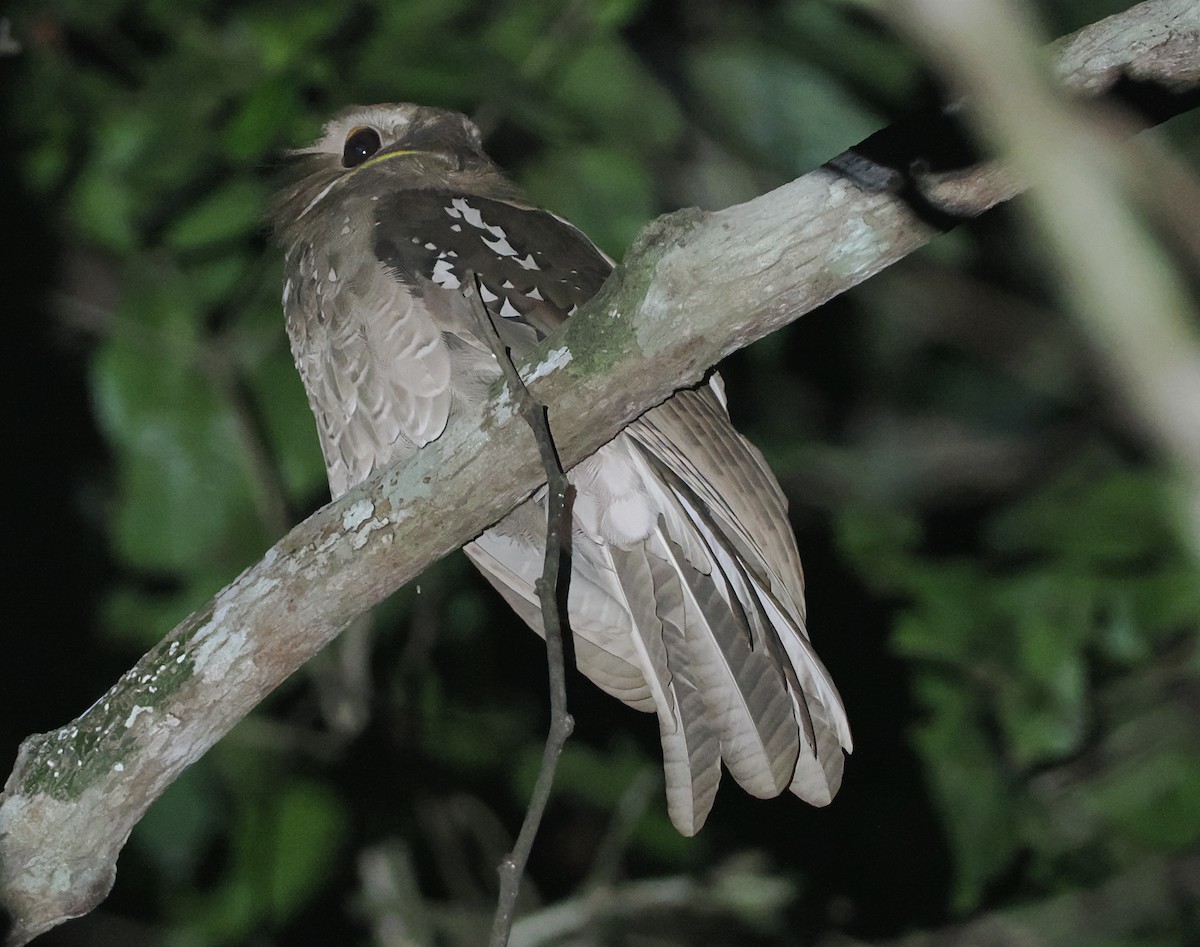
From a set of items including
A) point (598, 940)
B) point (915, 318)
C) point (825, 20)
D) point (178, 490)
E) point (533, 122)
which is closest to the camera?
point (533, 122)

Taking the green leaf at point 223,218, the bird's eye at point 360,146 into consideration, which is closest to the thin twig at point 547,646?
the bird's eye at point 360,146

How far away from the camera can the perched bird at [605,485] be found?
2.50 metres

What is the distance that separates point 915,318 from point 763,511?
3.66m

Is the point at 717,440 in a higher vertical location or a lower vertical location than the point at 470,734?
higher

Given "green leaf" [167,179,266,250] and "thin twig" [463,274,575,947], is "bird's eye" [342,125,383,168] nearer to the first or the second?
"green leaf" [167,179,266,250]

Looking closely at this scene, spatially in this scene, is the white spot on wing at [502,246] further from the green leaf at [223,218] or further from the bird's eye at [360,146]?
the green leaf at [223,218]

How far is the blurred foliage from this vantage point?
3.58 meters

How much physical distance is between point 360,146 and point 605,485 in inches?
50.4

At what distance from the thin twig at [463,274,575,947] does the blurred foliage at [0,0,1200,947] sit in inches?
63.7

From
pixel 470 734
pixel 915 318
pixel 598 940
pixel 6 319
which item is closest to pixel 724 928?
pixel 598 940

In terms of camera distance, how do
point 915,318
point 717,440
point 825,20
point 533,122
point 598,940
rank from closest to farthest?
point 717,440
point 533,122
point 825,20
point 598,940
point 915,318

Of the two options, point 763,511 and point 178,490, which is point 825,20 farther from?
point 178,490

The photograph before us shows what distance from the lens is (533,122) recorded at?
3.33m

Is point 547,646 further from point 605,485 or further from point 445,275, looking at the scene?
point 445,275
